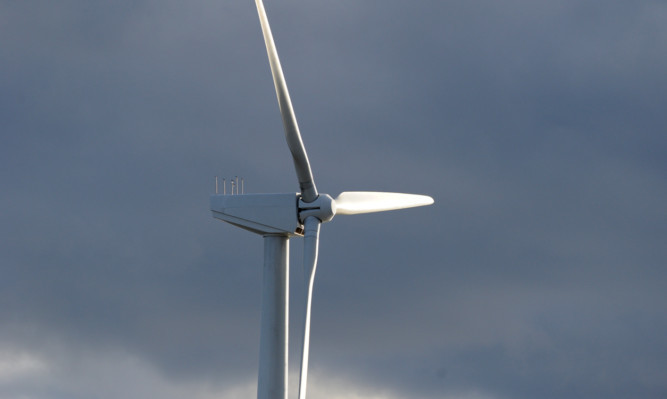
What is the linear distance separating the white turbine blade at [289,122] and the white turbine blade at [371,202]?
3.32 m

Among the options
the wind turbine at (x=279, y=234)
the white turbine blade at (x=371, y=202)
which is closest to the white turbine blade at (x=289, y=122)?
the wind turbine at (x=279, y=234)

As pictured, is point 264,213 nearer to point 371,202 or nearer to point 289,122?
point 289,122

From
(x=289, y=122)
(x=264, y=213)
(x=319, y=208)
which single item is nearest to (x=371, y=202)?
(x=319, y=208)

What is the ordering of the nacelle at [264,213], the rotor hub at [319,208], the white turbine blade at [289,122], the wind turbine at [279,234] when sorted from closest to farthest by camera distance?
the white turbine blade at [289,122] < the wind turbine at [279,234] < the rotor hub at [319,208] < the nacelle at [264,213]

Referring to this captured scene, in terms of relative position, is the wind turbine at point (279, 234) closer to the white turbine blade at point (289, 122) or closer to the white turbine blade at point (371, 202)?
the white turbine blade at point (289, 122)

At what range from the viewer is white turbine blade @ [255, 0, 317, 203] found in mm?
55688

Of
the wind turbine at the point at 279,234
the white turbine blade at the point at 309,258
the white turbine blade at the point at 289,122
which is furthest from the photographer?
the wind turbine at the point at 279,234

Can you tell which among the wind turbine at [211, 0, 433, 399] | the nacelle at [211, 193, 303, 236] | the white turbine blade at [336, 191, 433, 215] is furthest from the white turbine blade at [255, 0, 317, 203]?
the white turbine blade at [336, 191, 433, 215]

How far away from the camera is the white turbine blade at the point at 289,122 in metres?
55.7

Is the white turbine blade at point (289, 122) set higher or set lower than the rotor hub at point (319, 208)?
higher

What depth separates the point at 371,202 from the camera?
64812mm

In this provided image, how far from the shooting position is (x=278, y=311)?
59.8 m

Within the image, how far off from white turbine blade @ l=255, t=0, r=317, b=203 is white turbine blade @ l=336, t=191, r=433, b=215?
3.32 meters

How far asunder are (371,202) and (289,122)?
9.16 meters
